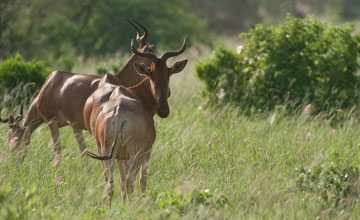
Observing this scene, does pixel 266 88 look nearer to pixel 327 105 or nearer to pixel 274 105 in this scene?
pixel 274 105

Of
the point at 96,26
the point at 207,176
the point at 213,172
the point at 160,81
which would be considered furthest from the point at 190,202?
the point at 96,26

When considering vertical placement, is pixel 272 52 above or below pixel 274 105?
above

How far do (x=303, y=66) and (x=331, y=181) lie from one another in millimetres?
4700

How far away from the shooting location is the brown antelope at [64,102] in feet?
25.0

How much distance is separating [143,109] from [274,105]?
4609 millimetres

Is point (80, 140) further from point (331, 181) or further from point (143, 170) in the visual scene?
point (331, 181)

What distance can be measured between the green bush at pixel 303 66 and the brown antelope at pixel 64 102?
8.44ft

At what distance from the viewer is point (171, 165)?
6.91m

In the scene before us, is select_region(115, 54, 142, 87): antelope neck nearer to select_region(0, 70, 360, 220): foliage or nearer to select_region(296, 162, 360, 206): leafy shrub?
select_region(0, 70, 360, 220): foliage

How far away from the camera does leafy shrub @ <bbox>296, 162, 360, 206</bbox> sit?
5.34 m

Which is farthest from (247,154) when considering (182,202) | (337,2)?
(337,2)

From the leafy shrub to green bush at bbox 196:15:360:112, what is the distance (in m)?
3.88

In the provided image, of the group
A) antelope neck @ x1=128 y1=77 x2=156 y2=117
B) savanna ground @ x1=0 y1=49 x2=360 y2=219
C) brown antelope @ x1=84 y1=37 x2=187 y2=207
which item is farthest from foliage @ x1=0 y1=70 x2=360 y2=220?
antelope neck @ x1=128 y1=77 x2=156 y2=117

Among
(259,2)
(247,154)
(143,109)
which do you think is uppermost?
(259,2)
